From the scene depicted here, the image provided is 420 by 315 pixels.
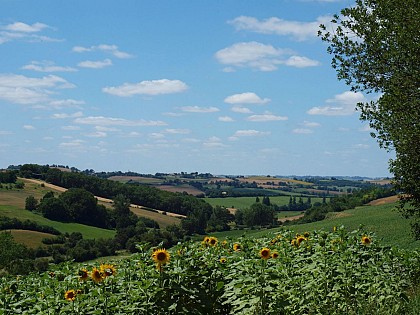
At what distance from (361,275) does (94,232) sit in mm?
107397

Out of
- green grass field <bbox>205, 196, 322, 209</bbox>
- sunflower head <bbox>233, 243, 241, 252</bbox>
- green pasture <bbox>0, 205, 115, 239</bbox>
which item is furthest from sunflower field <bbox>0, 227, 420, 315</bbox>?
green grass field <bbox>205, 196, 322, 209</bbox>

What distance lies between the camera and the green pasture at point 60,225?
4313 inches

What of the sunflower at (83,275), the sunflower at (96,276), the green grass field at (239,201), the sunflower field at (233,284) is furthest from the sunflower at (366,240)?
the green grass field at (239,201)

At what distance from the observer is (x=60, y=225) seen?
114 meters

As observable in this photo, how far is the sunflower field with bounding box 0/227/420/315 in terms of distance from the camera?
7.45 metres

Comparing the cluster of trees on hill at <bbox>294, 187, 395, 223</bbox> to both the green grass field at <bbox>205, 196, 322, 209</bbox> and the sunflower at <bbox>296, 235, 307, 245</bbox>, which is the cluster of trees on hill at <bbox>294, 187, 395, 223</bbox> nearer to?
the green grass field at <bbox>205, 196, 322, 209</bbox>

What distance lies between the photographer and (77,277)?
7.78 metres

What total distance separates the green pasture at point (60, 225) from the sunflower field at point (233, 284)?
101685 mm

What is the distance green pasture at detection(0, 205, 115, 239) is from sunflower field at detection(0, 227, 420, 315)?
102 m

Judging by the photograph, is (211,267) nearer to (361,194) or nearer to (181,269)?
(181,269)

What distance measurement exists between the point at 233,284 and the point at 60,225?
111943 mm

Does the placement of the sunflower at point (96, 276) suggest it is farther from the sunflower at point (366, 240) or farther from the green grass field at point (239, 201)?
the green grass field at point (239, 201)

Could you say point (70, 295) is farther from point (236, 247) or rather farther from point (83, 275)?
point (236, 247)

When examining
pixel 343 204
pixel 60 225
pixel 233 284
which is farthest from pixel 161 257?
pixel 60 225
